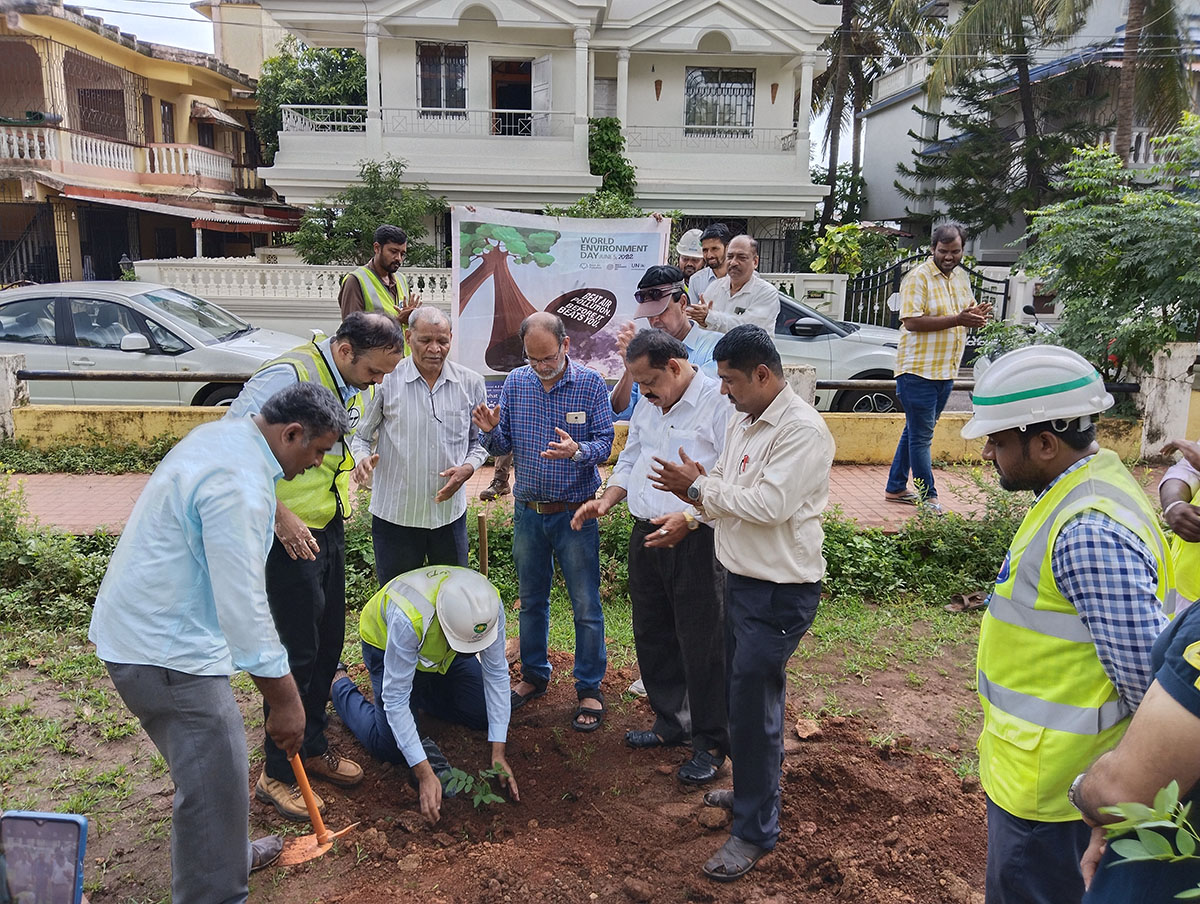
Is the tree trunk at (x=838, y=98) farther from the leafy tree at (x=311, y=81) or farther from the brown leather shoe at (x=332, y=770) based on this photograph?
the brown leather shoe at (x=332, y=770)

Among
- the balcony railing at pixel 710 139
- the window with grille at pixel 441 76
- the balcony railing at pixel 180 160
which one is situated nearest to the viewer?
the window with grille at pixel 441 76

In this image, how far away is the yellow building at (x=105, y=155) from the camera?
17.5 m

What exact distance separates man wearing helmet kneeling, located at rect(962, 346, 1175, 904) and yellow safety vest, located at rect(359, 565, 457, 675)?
207 centimetres

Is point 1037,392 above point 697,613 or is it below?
above

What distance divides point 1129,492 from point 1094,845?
0.77 meters

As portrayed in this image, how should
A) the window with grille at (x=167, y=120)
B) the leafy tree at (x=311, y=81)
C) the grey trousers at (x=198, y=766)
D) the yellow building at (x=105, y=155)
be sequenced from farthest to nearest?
1. the window with grille at (x=167, y=120)
2. the leafy tree at (x=311, y=81)
3. the yellow building at (x=105, y=155)
4. the grey trousers at (x=198, y=766)

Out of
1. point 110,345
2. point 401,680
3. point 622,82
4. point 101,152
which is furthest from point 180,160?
point 401,680

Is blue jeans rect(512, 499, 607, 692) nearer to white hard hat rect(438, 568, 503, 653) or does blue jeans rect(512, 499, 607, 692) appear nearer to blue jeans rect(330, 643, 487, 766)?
blue jeans rect(330, 643, 487, 766)

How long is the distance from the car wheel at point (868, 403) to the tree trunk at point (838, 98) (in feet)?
50.4

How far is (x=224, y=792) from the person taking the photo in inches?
103

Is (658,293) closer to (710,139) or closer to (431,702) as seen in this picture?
(431,702)

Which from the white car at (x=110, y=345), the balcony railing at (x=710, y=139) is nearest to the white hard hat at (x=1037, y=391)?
the white car at (x=110, y=345)

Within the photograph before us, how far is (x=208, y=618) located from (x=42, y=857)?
810 mm

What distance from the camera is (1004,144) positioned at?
20531 millimetres
